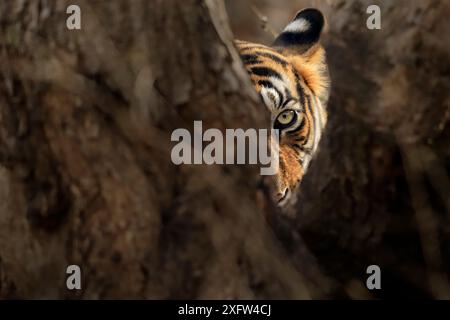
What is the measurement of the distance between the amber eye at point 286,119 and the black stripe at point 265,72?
0.53ft

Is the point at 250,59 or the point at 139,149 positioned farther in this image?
the point at 250,59

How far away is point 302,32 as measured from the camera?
4.54m

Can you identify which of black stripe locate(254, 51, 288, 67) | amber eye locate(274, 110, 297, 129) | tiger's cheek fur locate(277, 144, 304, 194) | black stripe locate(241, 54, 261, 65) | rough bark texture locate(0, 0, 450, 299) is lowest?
rough bark texture locate(0, 0, 450, 299)

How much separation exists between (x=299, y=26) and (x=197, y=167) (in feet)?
7.58

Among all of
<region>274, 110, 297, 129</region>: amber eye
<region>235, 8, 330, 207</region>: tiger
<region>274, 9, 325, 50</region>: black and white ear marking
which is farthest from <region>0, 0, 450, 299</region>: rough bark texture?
<region>274, 9, 325, 50</region>: black and white ear marking

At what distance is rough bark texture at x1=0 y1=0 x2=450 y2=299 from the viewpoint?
2307 millimetres

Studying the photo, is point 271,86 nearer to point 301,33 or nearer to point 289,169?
point 301,33

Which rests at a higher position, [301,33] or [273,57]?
[301,33]

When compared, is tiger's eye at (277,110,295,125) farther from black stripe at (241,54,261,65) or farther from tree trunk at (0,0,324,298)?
tree trunk at (0,0,324,298)

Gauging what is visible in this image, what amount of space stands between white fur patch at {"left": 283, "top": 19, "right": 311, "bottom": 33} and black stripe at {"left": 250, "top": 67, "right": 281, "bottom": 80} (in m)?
0.24

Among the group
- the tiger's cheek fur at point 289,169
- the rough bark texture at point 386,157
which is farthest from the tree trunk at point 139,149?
the tiger's cheek fur at point 289,169

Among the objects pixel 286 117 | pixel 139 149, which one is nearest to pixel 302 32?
pixel 286 117

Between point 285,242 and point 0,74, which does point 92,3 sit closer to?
point 0,74
